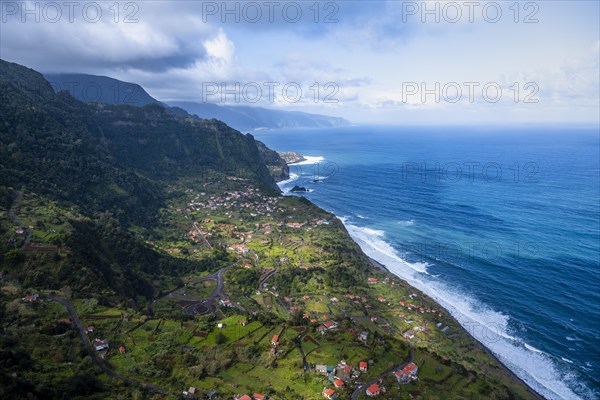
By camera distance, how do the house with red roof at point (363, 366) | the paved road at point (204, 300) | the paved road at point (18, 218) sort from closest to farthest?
the house with red roof at point (363, 366) → the paved road at point (18, 218) → the paved road at point (204, 300)

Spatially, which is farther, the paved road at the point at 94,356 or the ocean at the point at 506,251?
the ocean at the point at 506,251

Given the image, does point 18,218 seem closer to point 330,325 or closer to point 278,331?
point 278,331

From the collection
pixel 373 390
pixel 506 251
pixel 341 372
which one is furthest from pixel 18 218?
pixel 506 251

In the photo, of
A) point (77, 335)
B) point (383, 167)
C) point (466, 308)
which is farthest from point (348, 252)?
point (383, 167)

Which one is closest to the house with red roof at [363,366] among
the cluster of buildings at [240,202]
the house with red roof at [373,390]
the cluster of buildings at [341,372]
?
the cluster of buildings at [341,372]

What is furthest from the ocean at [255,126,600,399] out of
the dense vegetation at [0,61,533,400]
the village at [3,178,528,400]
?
the village at [3,178,528,400]

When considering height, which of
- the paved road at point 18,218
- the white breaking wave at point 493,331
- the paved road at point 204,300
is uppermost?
the paved road at point 18,218

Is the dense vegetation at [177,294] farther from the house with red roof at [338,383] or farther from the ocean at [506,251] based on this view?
the ocean at [506,251]
